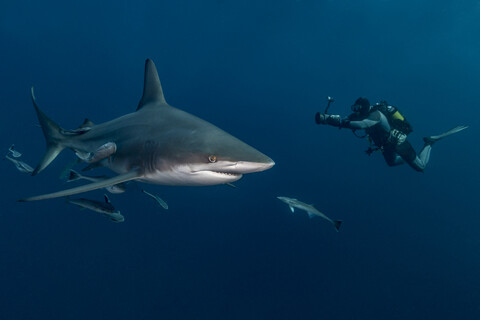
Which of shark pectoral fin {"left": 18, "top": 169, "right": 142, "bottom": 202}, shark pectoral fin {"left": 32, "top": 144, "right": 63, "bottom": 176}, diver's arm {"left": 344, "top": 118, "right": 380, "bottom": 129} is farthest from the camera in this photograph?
diver's arm {"left": 344, "top": 118, "right": 380, "bottom": 129}

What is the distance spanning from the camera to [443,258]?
79.6ft

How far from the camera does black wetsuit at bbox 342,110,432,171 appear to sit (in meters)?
8.82

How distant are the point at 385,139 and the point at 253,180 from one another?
20.5 m

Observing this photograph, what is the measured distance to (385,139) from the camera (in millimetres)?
10281

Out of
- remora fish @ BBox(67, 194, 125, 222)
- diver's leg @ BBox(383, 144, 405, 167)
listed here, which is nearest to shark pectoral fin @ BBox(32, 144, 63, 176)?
remora fish @ BBox(67, 194, 125, 222)

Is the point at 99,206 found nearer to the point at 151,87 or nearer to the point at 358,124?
the point at 151,87

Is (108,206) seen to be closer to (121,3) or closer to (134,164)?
(134,164)

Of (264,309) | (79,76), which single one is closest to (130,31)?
(79,76)

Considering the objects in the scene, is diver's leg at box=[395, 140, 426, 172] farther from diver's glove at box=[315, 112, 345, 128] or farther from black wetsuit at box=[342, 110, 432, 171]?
diver's glove at box=[315, 112, 345, 128]

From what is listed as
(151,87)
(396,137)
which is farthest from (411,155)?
A: (151,87)

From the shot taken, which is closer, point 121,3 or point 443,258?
point 443,258

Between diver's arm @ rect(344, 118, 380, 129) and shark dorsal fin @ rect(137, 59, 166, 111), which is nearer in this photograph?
shark dorsal fin @ rect(137, 59, 166, 111)

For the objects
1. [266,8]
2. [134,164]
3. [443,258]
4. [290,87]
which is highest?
[266,8]

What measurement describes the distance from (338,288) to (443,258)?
12222 mm
